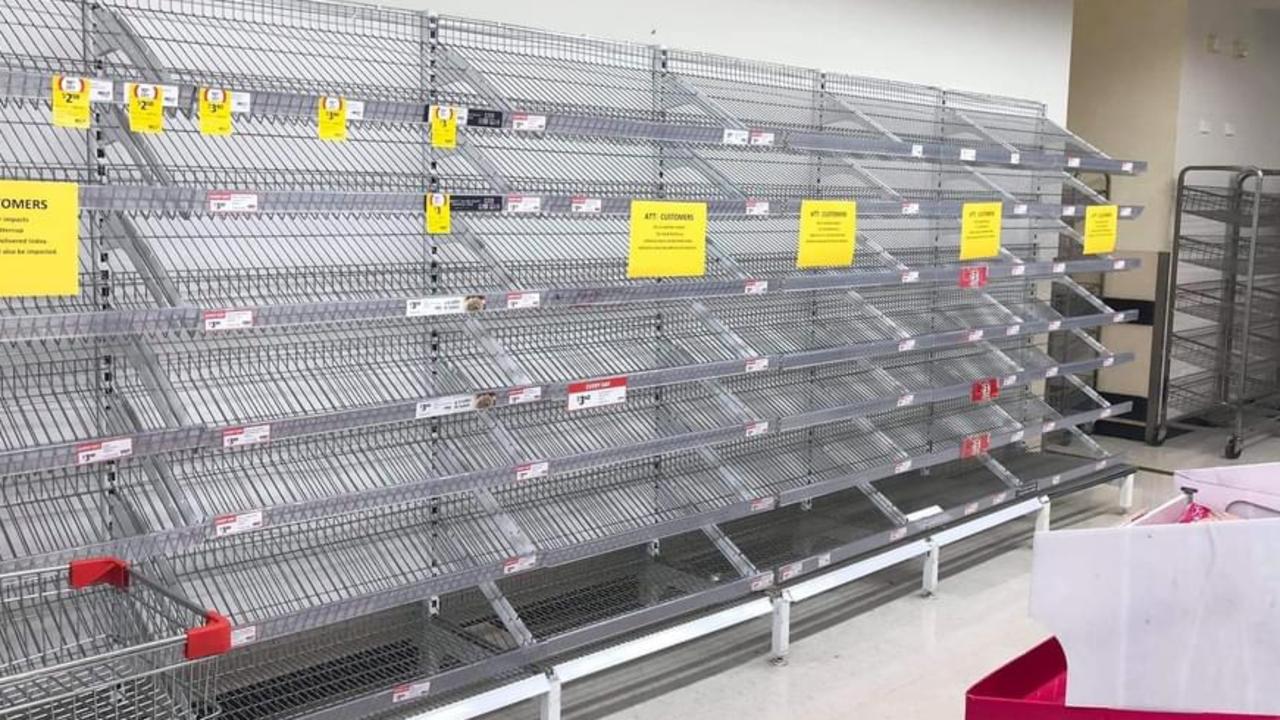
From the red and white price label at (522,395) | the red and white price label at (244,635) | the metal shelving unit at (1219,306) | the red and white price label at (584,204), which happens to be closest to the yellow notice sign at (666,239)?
the red and white price label at (584,204)

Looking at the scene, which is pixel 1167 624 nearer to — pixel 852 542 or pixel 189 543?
pixel 189 543

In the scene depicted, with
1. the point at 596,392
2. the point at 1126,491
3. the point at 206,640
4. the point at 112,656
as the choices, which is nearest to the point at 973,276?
the point at 1126,491

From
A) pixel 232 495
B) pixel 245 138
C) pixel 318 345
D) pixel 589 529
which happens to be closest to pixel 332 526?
pixel 232 495

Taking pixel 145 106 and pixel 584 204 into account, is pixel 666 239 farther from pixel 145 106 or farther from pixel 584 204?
pixel 145 106

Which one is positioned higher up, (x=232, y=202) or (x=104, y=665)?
(x=232, y=202)

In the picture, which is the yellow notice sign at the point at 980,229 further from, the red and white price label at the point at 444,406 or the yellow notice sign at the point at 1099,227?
the red and white price label at the point at 444,406

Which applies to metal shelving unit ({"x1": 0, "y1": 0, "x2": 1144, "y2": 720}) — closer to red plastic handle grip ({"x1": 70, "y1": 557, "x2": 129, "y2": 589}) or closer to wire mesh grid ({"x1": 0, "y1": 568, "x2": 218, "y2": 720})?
wire mesh grid ({"x1": 0, "y1": 568, "x2": 218, "y2": 720})

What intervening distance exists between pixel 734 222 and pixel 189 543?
3103 mm

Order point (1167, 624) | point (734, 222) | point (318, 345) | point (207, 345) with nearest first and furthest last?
point (1167, 624), point (207, 345), point (318, 345), point (734, 222)

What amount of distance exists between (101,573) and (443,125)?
61.2 inches

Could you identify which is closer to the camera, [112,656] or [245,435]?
[112,656]

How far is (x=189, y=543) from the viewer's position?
2.89m

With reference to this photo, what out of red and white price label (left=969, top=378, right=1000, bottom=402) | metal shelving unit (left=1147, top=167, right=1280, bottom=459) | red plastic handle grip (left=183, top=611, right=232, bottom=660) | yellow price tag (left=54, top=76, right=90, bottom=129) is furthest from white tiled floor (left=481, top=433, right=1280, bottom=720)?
metal shelving unit (left=1147, top=167, right=1280, bottom=459)

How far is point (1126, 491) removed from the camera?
6.69m
